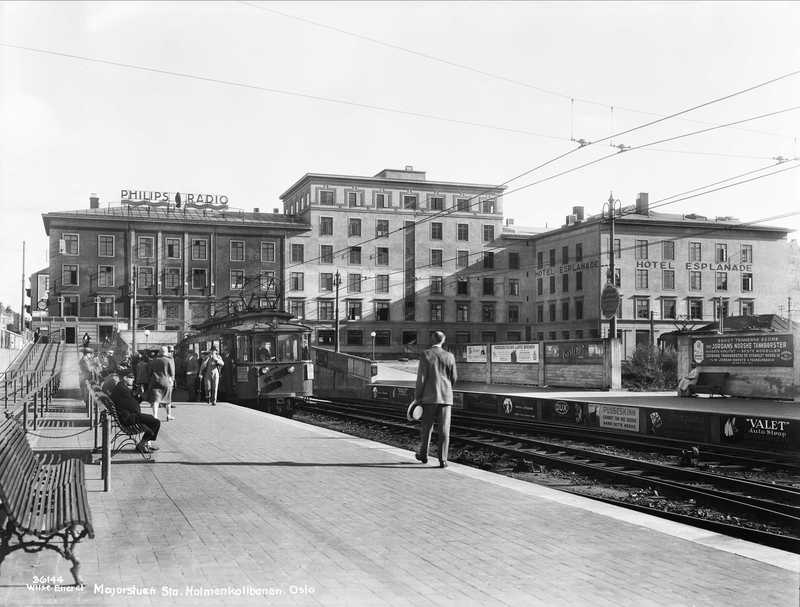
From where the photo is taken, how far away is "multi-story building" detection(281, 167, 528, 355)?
75375 mm

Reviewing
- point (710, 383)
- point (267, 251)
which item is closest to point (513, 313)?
point (267, 251)

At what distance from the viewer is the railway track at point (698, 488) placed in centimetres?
848

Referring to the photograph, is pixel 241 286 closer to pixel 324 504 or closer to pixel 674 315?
pixel 674 315

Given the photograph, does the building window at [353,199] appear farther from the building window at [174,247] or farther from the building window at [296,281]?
the building window at [174,247]

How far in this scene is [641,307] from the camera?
70.4 m

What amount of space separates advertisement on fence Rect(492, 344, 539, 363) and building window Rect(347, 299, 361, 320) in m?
36.7

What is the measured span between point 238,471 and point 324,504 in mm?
2408

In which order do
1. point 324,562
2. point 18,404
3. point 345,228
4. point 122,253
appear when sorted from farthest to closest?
point 345,228, point 122,253, point 18,404, point 324,562

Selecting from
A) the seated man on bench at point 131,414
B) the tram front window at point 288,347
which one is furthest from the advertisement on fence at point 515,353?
the seated man on bench at point 131,414

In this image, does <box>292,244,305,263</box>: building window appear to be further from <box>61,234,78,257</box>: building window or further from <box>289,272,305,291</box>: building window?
<box>61,234,78,257</box>: building window

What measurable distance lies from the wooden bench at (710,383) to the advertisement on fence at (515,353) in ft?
27.0

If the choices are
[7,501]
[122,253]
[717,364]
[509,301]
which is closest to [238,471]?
[7,501]

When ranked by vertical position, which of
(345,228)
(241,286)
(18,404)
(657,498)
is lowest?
(657,498)

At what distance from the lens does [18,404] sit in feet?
45.7
